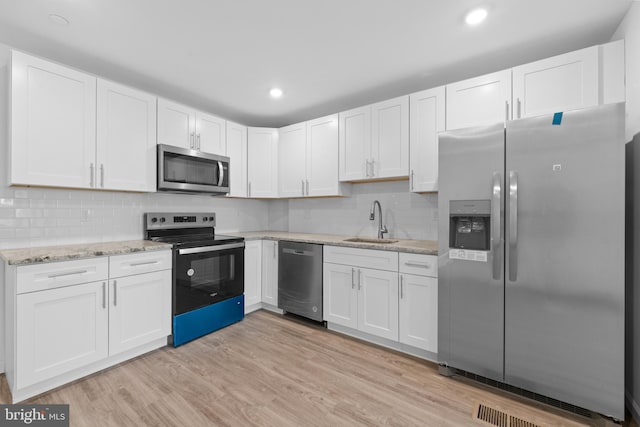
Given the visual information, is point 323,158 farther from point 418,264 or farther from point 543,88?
point 543,88

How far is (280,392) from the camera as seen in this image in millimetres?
1934

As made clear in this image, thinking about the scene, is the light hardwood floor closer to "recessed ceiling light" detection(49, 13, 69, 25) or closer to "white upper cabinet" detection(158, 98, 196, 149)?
"white upper cabinet" detection(158, 98, 196, 149)

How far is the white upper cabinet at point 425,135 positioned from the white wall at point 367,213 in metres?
0.40

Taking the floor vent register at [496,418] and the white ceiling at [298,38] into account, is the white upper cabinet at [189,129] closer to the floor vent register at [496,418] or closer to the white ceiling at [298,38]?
the white ceiling at [298,38]

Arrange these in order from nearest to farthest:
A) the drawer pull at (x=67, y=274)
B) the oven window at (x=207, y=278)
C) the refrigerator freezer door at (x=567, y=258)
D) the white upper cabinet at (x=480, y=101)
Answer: the refrigerator freezer door at (x=567, y=258)
the drawer pull at (x=67, y=274)
the white upper cabinet at (x=480, y=101)
the oven window at (x=207, y=278)

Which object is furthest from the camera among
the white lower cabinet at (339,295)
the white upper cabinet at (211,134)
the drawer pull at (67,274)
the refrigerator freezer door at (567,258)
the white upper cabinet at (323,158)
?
the white upper cabinet at (323,158)

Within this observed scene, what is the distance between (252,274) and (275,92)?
2.04 metres

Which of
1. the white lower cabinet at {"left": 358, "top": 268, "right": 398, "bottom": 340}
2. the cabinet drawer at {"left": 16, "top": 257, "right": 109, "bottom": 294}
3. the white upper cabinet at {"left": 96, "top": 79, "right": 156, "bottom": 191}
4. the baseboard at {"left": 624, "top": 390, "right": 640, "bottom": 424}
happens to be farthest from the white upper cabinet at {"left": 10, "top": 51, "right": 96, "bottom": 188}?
the baseboard at {"left": 624, "top": 390, "right": 640, "bottom": 424}

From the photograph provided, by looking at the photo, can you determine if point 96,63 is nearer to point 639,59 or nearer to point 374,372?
point 374,372

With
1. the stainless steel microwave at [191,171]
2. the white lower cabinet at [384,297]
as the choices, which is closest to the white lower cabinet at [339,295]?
the white lower cabinet at [384,297]

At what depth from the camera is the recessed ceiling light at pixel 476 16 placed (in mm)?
1783

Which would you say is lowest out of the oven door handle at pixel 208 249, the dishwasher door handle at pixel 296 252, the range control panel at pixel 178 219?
the dishwasher door handle at pixel 296 252

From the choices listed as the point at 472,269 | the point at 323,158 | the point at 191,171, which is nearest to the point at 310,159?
the point at 323,158

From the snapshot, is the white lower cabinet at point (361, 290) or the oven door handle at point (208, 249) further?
the oven door handle at point (208, 249)
